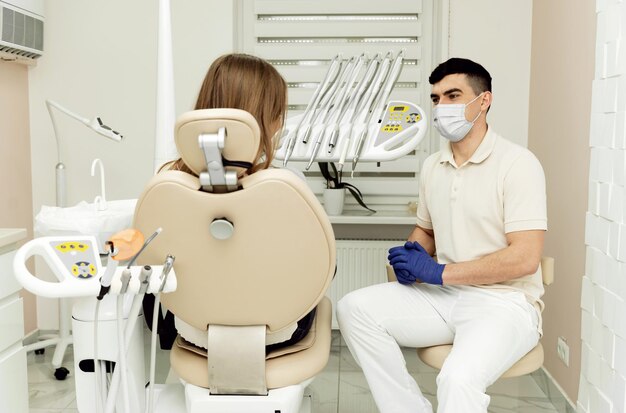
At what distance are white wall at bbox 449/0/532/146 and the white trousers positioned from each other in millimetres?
1442

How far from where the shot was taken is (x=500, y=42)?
3174 millimetres

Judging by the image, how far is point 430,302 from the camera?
208cm

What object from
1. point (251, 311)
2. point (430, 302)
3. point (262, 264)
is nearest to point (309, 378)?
point (251, 311)

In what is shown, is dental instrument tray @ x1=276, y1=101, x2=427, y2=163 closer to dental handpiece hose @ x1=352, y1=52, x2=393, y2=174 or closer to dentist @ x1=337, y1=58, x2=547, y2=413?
dental handpiece hose @ x1=352, y1=52, x2=393, y2=174

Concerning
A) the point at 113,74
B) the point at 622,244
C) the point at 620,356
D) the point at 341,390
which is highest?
the point at 113,74

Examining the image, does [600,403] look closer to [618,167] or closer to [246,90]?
[618,167]

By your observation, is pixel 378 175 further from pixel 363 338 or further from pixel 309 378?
pixel 309 378

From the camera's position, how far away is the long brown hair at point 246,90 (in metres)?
1.65

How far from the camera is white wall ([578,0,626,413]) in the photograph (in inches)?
71.0

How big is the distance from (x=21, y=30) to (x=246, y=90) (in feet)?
5.90

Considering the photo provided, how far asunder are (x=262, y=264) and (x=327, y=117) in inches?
46.1

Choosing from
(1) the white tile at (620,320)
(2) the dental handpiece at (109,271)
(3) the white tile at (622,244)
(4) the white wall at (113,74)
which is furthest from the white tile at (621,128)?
(4) the white wall at (113,74)

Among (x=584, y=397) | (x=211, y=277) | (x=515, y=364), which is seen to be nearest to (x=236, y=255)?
(x=211, y=277)

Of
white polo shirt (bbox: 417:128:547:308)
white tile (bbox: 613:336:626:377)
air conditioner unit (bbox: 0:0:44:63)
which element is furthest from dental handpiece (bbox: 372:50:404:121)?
air conditioner unit (bbox: 0:0:44:63)
